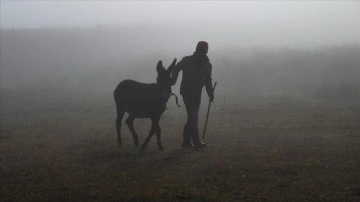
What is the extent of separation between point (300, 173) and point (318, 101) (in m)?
15.5

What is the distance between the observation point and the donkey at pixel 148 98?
573 inches

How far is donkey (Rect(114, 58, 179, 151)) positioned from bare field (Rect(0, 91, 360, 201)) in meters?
0.87

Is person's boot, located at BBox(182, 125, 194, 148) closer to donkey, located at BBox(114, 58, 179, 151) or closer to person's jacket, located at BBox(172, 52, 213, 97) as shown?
donkey, located at BBox(114, 58, 179, 151)

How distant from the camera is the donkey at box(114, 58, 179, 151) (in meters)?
14.5

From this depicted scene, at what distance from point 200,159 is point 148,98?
262 cm

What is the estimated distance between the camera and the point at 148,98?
585 inches

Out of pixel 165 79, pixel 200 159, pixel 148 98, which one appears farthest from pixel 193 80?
pixel 200 159

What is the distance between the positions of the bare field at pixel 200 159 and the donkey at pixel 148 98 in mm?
871

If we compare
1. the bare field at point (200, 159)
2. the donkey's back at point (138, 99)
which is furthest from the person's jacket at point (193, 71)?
the bare field at point (200, 159)

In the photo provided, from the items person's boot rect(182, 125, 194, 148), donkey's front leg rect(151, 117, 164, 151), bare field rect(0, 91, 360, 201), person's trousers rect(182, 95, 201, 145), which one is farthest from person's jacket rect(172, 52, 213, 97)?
bare field rect(0, 91, 360, 201)

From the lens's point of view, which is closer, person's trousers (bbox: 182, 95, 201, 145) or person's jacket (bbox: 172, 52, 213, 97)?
person's jacket (bbox: 172, 52, 213, 97)

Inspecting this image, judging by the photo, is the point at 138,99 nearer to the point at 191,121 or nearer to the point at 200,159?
the point at 191,121

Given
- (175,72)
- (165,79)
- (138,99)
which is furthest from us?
(138,99)

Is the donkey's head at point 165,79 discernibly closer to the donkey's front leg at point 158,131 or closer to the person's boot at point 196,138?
the donkey's front leg at point 158,131
